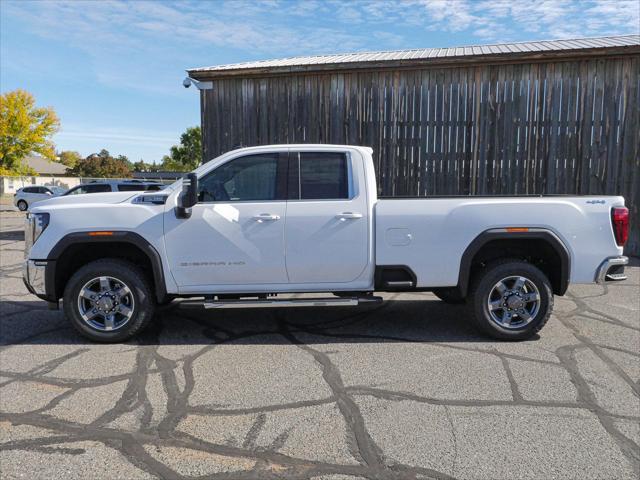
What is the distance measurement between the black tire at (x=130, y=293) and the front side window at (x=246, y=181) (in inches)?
41.7

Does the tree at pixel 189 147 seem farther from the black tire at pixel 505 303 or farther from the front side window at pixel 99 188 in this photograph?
the black tire at pixel 505 303

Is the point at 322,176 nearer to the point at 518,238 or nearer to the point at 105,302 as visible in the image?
the point at 518,238

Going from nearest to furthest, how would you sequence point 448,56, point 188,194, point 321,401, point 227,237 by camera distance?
1. point 321,401
2. point 188,194
3. point 227,237
4. point 448,56

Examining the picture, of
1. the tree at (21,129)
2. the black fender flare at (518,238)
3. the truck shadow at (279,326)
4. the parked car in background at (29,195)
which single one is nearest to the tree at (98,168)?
the tree at (21,129)

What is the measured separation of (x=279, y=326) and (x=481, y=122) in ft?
23.7

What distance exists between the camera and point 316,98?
11.1m

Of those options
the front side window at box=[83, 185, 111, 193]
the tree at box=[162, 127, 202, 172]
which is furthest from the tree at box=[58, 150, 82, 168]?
the front side window at box=[83, 185, 111, 193]

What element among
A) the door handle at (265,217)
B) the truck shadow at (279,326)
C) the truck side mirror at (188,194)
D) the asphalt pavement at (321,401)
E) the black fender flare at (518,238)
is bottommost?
the truck shadow at (279,326)

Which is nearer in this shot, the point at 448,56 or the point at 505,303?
the point at 505,303

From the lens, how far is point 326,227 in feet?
15.9

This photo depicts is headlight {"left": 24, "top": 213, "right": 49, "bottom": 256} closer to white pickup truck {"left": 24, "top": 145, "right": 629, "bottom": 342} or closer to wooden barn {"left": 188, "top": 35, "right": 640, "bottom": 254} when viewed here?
white pickup truck {"left": 24, "top": 145, "right": 629, "bottom": 342}

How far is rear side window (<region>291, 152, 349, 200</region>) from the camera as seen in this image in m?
5.00

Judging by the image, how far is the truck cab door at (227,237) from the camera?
4812 millimetres

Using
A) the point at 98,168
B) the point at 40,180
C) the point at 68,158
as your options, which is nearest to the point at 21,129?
the point at 40,180
